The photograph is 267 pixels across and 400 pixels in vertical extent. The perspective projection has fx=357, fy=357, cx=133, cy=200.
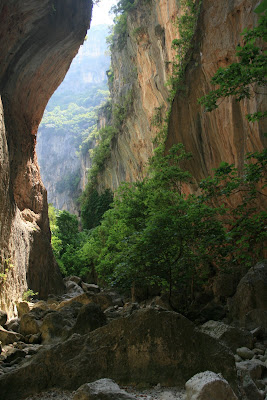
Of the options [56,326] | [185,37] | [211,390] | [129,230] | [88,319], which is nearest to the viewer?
[211,390]

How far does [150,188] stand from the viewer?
49.8 ft

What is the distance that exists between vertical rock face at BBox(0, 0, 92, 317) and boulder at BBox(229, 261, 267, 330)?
303 inches

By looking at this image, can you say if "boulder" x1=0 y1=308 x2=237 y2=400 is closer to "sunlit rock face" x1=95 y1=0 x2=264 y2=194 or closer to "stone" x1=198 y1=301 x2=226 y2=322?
"stone" x1=198 y1=301 x2=226 y2=322

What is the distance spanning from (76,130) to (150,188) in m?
69.1

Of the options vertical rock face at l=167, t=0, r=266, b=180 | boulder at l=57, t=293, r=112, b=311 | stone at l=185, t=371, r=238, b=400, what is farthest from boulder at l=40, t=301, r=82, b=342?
vertical rock face at l=167, t=0, r=266, b=180

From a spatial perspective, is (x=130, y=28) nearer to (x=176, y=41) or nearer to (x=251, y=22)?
(x=176, y=41)

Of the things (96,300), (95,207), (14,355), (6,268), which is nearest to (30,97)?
(6,268)

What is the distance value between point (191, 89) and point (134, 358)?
14.7 meters

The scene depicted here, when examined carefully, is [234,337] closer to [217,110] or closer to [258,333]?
[258,333]

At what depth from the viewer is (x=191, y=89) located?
55.6ft

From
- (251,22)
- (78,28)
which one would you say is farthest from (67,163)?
(251,22)

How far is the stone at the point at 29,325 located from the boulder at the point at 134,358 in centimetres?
439

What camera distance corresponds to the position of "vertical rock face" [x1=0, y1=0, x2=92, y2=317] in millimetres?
15534

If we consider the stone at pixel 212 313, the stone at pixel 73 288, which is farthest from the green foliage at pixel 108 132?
the stone at pixel 212 313
